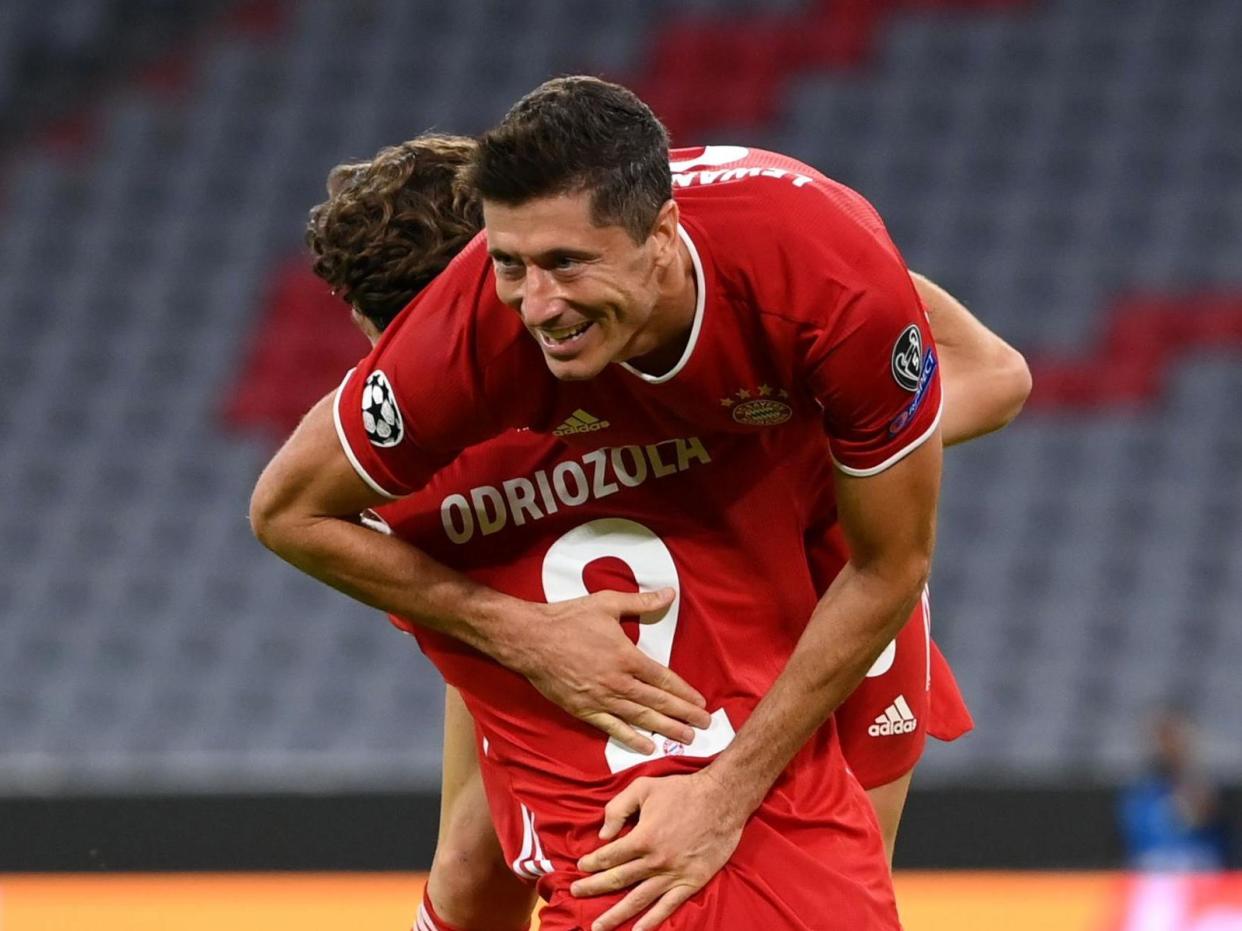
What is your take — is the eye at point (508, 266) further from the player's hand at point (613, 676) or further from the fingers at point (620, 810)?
the fingers at point (620, 810)

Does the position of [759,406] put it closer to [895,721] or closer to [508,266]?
[508,266]

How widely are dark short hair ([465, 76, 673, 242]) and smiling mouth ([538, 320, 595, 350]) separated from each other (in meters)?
0.12

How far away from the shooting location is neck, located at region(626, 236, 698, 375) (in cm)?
240

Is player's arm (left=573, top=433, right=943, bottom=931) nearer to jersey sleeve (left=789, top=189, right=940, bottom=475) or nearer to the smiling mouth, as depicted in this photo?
jersey sleeve (left=789, top=189, right=940, bottom=475)

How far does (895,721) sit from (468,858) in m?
0.78

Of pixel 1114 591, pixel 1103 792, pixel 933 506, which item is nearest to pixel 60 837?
pixel 1103 792

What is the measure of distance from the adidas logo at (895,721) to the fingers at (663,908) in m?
0.52

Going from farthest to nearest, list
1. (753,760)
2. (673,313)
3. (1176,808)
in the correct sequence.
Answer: (1176,808)
(753,760)
(673,313)

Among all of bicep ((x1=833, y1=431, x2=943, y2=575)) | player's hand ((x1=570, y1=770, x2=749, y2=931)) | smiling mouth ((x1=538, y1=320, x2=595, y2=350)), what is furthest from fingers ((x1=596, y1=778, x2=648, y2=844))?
smiling mouth ((x1=538, y1=320, x2=595, y2=350))

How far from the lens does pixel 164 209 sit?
10.1 meters

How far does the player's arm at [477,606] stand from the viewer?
104 inches

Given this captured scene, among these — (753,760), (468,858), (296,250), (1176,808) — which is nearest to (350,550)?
(753,760)

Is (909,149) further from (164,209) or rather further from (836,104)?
(164,209)

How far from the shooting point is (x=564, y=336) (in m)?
2.35
